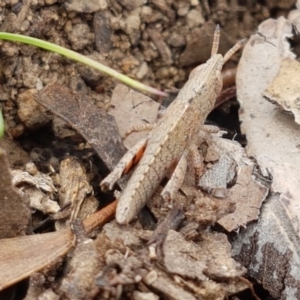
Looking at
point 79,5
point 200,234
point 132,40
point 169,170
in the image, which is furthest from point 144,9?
point 200,234

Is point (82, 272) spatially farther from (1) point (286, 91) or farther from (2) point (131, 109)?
(1) point (286, 91)

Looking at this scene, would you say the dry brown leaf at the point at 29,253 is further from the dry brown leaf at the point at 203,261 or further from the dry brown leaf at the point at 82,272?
the dry brown leaf at the point at 203,261

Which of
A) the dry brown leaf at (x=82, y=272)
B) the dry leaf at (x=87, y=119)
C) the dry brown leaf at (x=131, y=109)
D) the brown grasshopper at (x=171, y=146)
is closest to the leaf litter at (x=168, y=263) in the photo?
the dry brown leaf at (x=82, y=272)

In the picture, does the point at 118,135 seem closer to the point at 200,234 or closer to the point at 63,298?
the point at 200,234

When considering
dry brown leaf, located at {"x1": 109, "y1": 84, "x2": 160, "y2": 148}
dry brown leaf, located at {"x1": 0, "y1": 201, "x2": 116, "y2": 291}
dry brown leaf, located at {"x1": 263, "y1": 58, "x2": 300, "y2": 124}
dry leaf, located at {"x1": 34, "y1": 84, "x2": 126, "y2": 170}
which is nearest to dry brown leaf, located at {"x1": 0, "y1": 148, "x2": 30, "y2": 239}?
dry brown leaf, located at {"x1": 0, "y1": 201, "x2": 116, "y2": 291}

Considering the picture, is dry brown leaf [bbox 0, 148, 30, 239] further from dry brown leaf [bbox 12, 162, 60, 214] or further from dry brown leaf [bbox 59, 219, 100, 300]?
dry brown leaf [bbox 59, 219, 100, 300]
